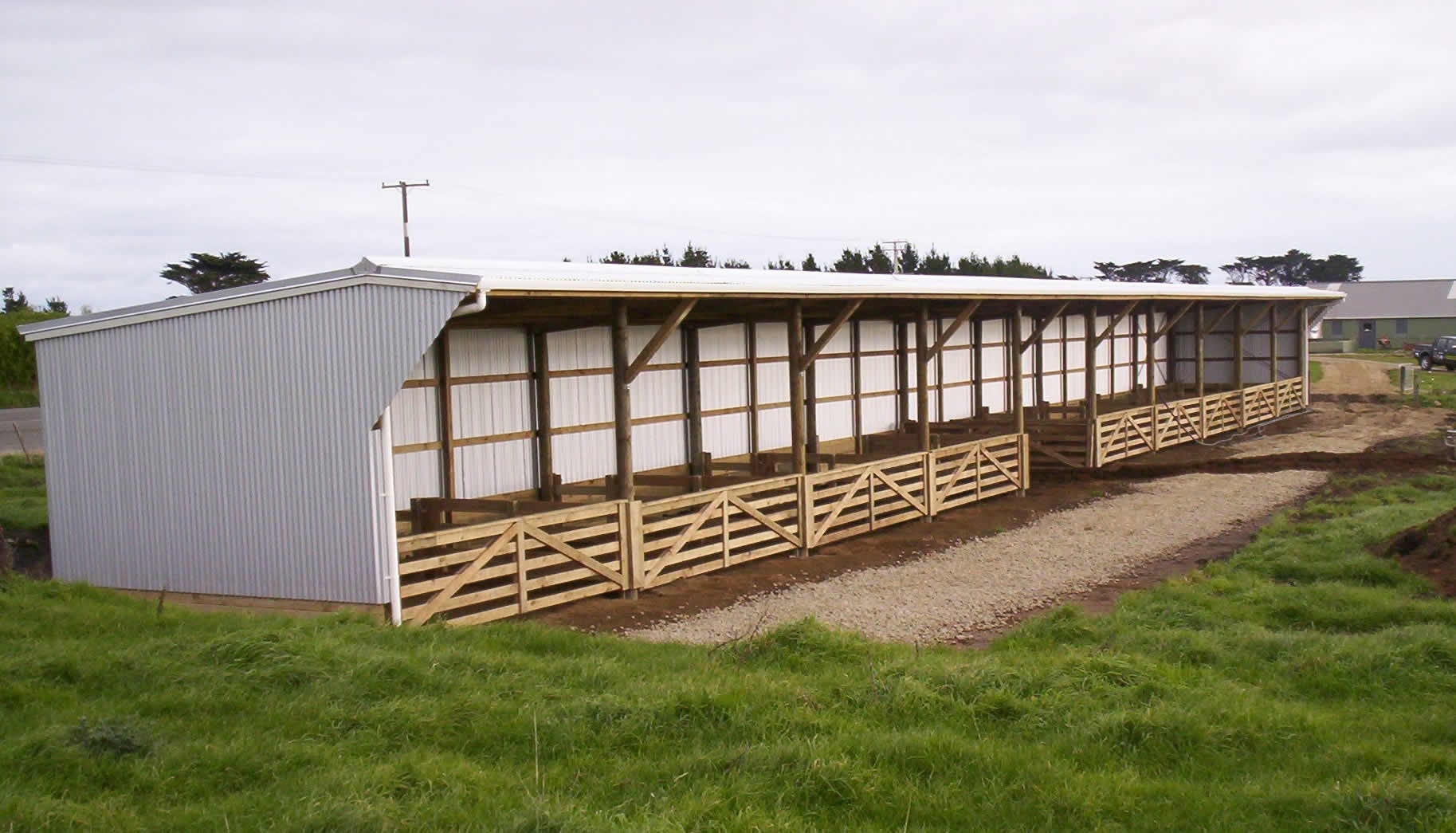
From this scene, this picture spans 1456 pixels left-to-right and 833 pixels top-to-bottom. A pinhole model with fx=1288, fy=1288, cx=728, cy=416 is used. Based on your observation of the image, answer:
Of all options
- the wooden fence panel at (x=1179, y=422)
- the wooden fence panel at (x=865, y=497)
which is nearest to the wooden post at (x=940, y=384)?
the wooden fence panel at (x=865, y=497)

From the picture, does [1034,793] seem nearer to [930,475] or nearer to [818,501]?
[818,501]

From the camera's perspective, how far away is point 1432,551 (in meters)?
12.0

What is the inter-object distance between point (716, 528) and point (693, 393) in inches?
119

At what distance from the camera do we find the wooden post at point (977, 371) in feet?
82.8

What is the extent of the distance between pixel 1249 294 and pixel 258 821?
3031 cm

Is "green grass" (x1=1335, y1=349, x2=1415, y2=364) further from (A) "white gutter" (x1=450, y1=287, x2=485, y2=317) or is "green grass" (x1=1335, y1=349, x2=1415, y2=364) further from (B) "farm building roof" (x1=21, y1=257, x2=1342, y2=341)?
(A) "white gutter" (x1=450, y1=287, x2=485, y2=317)

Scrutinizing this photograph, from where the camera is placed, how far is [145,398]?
11992mm

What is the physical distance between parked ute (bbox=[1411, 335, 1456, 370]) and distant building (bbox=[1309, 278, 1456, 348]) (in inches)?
844

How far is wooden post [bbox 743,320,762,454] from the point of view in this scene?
60.8ft

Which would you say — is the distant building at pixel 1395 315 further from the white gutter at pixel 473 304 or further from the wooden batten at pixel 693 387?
the white gutter at pixel 473 304

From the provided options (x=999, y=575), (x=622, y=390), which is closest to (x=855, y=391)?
(x=999, y=575)

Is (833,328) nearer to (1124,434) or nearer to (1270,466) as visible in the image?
(1270,466)

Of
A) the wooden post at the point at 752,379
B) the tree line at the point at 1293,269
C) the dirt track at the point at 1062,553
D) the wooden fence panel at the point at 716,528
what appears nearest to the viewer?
the dirt track at the point at 1062,553

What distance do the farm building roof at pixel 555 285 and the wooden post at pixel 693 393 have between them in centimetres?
91
